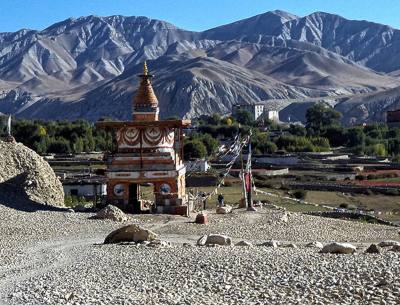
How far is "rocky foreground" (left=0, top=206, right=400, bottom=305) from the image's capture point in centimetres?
1648

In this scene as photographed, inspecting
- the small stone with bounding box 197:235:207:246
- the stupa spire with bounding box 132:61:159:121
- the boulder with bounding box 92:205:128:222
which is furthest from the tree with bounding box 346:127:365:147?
the small stone with bounding box 197:235:207:246

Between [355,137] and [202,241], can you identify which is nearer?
[202,241]

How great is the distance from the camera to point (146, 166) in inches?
1437

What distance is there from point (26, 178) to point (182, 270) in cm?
2045

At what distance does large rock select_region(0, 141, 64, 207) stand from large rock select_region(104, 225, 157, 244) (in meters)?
11.7

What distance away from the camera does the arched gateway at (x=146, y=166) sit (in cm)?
3628

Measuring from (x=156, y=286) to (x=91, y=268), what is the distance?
3.39 m

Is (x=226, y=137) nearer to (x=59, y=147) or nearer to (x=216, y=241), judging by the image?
(x=59, y=147)

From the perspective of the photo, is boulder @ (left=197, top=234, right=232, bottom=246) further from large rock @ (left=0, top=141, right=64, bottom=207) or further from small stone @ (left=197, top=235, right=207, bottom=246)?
large rock @ (left=0, top=141, right=64, bottom=207)

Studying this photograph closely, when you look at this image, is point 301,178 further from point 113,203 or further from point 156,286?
point 156,286

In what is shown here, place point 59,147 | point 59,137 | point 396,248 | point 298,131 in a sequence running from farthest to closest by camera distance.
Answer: point 298,131, point 59,137, point 59,147, point 396,248

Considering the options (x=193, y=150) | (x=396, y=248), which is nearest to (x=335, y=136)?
(x=193, y=150)

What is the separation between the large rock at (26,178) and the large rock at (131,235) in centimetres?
1166

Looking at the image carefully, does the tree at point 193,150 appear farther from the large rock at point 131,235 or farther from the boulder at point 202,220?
the large rock at point 131,235
